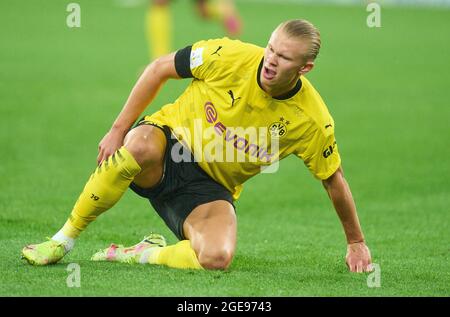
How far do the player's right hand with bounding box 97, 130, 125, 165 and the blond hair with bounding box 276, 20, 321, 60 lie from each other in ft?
3.45

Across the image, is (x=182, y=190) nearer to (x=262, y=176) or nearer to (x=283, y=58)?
(x=283, y=58)

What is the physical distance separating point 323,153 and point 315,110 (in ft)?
0.77

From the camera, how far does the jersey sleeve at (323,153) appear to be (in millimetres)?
5184

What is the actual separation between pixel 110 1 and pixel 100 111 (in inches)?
516

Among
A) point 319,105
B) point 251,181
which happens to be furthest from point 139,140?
point 251,181

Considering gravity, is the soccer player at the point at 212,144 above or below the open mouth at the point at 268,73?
below

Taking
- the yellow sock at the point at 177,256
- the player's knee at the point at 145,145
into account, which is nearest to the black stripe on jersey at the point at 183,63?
the player's knee at the point at 145,145

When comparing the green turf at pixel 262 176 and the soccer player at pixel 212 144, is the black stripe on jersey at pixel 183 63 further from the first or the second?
the green turf at pixel 262 176

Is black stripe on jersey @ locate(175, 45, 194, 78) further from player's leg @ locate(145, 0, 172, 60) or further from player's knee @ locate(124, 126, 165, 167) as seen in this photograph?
player's leg @ locate(145, 0, 172, 60)

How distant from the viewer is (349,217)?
530 centimetres

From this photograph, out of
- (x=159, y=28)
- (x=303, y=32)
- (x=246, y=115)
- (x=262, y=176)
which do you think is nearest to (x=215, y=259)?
(x=246, y=115)

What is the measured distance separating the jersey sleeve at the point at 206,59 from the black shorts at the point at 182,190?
0.39 m

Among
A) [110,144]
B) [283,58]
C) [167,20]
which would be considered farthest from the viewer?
[167,20]
